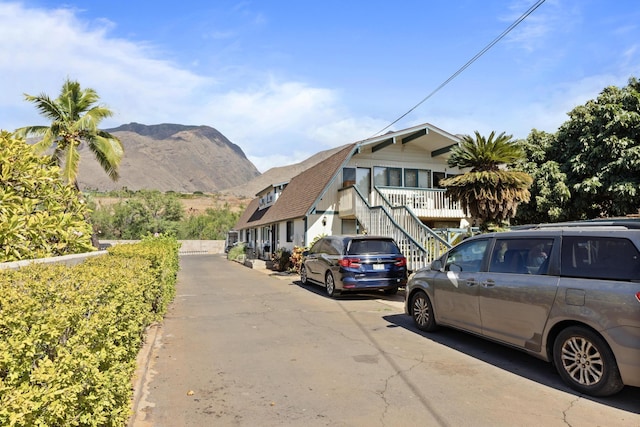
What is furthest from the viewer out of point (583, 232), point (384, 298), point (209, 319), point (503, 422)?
point (384, 298)

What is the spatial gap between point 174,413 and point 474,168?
36.7 feet

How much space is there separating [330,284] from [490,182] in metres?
5.62

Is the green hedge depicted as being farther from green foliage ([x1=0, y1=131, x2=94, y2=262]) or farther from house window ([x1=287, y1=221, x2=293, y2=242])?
house window ([x1=287, y1=221, x2=293, y2=242])

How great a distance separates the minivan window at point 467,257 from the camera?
6360mm

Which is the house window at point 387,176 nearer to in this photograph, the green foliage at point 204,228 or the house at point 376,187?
the house at point 376,187

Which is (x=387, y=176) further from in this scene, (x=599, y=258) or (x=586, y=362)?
(x=586, y=362)

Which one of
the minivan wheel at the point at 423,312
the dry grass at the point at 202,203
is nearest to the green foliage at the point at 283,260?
the minivan wheel at the point at 423,312

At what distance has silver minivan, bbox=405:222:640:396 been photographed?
169 inches

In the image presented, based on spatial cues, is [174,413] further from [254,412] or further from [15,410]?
[15,410]

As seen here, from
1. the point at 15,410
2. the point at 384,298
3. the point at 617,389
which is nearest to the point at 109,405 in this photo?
the point at 15,410

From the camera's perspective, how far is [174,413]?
13.8 ft

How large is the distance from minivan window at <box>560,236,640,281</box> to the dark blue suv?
6060 mm

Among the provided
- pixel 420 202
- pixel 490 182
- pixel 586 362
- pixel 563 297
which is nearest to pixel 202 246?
pixel 420 202

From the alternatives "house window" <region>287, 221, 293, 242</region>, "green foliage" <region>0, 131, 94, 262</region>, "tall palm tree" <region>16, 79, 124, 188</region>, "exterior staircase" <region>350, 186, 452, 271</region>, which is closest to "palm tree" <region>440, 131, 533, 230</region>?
"exterior staircase" <region>350, 186, 452, 271</region>
